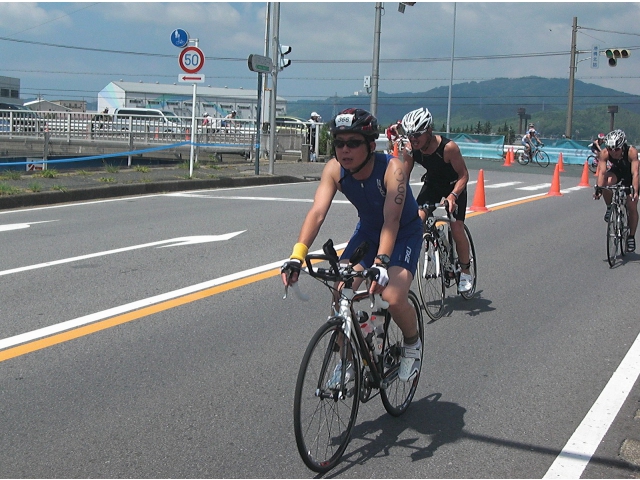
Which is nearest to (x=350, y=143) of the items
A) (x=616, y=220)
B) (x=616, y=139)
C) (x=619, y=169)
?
(x=616, y=139)

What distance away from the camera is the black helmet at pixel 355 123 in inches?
175

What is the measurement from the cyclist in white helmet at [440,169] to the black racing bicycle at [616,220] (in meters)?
3.48

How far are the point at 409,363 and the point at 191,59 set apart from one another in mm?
15804

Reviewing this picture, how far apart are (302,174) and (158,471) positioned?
19535 mm

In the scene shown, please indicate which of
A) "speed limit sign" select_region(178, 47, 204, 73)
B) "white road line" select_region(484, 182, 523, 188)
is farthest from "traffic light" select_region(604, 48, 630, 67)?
"speed limit sign" select_region(178, 47, 204, 73)

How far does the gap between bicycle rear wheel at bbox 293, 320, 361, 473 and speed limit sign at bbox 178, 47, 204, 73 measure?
16125mm

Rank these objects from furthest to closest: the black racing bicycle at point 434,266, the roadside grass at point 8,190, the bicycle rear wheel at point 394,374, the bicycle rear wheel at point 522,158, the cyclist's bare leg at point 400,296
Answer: the bicycle rear wheel at point 522,158, the roadside grass at point 8,190, the black racing bicycle at point 434,266, the bicycle rear wheel at point 394,374, the cyclist's bare leg at point 400,296

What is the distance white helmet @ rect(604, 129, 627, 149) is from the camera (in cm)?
1053

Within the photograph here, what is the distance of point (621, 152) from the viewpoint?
Result: 35.6 feet

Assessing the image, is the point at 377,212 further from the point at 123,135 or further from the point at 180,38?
the point at 123,135

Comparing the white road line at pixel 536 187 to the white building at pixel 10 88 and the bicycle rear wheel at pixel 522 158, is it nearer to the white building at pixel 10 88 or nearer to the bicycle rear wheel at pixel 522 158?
the bicycle rear wheel at pixel 522 158

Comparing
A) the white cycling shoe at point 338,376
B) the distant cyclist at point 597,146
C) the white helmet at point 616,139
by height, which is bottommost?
the white cycling shoe at point 338,376

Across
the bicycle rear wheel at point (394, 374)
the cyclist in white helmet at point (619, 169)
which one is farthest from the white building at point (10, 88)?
the bicycle rear wheel at point (394, 374)

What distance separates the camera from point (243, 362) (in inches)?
234
